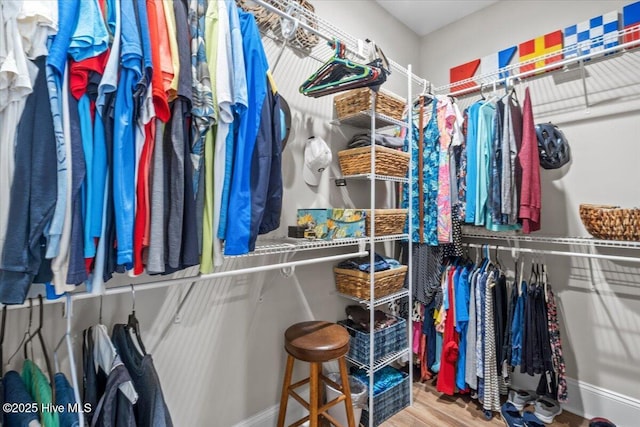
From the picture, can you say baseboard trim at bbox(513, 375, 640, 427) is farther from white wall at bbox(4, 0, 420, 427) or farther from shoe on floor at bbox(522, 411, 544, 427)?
white wall at bbox(4, 0, 420, 427)

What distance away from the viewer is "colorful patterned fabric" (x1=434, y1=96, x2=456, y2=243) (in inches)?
77.5

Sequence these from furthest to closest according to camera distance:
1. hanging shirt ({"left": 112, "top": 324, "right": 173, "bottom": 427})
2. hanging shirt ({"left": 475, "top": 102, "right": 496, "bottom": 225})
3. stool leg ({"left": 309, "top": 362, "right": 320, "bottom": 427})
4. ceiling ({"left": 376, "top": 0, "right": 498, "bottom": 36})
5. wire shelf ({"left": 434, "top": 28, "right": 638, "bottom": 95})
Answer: ceiling ({"left": 376, "top": 0, "right": 498, "bottom": 36}) < hanging shirt ({"left": 475, "top": 102, "right": 496, "bottom": 225}) < wire shelf ({"left": 434, "top": 28, "right": 638, "bottom": 95}) < stool leg ({"left": 309, "top": 362, "right": 320, "bottom": 427}) < hanging shirt ({"left": 112, "top": 324, "right": 173, "bottom": 427})

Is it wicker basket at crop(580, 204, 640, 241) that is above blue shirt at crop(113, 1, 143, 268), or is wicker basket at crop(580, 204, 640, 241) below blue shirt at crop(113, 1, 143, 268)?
below

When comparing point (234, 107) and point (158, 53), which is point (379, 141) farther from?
point (158, 53)

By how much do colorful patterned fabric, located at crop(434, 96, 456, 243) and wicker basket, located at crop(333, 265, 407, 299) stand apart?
0.36 meters

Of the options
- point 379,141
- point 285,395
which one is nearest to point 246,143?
point 379,141

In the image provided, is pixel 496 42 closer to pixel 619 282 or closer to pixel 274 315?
pixel 619 282

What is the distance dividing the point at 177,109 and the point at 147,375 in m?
0.80

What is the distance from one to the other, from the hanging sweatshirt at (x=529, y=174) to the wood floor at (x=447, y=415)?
45.7 inches

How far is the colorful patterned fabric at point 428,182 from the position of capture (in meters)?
2.04

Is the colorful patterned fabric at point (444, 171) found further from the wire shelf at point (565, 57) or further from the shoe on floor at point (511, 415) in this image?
the shoe on floor at point (511, 415)

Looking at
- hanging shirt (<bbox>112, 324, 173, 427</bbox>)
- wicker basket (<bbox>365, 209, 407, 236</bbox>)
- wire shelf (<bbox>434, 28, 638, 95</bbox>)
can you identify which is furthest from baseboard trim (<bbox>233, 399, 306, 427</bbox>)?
wire shelf (<bbox>434, 28, 638, 95</bbox>)

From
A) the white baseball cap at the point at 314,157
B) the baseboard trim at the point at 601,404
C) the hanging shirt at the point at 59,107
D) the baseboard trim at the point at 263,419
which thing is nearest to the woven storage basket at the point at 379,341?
the baseboard trim at the point at 263,419

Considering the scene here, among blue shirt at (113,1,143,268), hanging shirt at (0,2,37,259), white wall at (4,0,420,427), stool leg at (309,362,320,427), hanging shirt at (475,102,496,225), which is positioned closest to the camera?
hanging shirt at (0,2,37,259)
